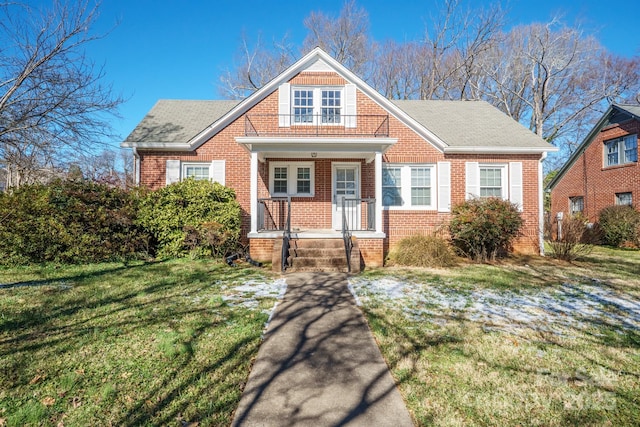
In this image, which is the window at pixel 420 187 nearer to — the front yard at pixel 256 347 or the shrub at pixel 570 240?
the shrub at pixel 570 240

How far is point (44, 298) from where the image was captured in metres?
5.16

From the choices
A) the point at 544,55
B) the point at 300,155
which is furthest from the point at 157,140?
the point at 544,55

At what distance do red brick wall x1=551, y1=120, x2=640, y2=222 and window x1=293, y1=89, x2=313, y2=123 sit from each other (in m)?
11.4

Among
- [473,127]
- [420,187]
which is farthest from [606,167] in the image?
[420,187]

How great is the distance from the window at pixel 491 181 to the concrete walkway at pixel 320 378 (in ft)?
27.8

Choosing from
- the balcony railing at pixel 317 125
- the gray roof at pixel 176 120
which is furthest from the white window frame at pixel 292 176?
the gray roof at pixel 176 120

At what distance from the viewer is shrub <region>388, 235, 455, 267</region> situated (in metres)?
8.56

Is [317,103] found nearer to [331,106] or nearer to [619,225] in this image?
[331,106]

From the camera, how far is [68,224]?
8.05 meters

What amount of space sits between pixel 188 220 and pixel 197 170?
273cm

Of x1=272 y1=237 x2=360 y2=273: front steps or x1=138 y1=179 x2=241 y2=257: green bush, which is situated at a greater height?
x1=138 y1=179 x2=241 y2=257: green bush

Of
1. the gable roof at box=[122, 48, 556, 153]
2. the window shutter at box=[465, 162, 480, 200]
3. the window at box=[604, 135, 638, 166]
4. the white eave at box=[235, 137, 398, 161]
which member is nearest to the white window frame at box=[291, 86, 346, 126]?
the gable roof at box=[122, 48, 556, 153]

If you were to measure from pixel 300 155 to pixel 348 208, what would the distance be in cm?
240

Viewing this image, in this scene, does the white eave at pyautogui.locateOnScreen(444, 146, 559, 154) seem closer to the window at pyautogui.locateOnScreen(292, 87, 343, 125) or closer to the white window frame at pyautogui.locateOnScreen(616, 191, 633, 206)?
the window at pyautogui.locateOnScreen(292, 87, 343, 125)
